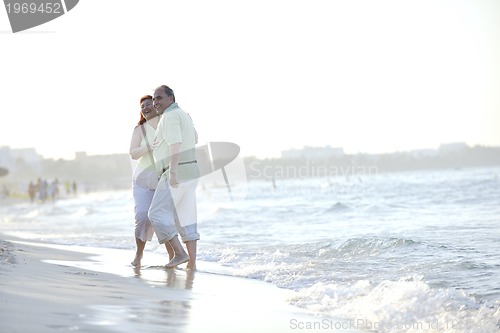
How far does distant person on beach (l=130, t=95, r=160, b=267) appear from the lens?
7074mm

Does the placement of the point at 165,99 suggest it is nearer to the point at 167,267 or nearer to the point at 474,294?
the point at 167,267

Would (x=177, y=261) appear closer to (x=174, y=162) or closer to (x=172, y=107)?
(x=174, y=162)

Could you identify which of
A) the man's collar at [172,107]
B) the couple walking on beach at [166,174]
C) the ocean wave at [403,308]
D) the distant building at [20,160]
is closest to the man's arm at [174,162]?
the couple walking on beach at [166,174]

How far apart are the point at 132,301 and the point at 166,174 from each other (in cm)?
241

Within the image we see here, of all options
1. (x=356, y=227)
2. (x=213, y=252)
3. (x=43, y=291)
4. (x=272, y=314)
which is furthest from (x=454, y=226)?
(x=43, y=291)

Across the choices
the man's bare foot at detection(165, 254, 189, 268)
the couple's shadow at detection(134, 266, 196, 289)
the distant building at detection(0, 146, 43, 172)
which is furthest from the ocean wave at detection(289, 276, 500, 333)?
the distant building at detection(0, 146, 43, 172)

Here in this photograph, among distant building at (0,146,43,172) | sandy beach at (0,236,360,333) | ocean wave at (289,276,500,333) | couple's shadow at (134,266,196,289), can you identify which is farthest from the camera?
distant building at (0,146,43,172)

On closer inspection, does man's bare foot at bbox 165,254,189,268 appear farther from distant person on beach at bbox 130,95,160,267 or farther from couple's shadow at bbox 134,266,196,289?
distant person on beach at bbox 130,95,160,267

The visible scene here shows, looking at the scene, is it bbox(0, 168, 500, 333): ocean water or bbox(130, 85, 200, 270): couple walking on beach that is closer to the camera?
bbox(0, 168, 500, 333): ocean water

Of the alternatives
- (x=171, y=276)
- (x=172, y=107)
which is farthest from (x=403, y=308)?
(x=172, y=107)

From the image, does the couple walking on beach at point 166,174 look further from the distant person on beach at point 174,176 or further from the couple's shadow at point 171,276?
the couple's shadow at point 171,276

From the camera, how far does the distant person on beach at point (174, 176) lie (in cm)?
656

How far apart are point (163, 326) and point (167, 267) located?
3.23 metres

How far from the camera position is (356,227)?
13305 mm
